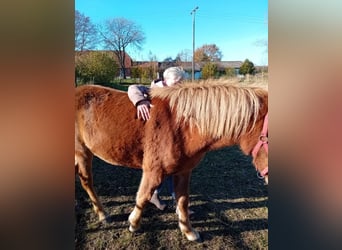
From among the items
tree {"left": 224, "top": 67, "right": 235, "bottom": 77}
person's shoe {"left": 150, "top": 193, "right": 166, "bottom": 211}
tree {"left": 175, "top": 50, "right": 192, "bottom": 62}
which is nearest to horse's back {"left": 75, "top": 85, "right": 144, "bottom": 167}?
person's shoe {"left": 150, "top": 193, "right": 166, "bottom": 211}

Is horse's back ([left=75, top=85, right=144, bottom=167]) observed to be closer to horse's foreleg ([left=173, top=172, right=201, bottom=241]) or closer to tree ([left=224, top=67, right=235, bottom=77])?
horse's foreleg ([left=173, top=172, right=201, bottom=241])

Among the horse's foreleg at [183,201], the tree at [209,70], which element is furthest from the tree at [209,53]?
the horse's foreleg at [183,201]

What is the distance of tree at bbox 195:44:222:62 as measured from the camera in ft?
3.74

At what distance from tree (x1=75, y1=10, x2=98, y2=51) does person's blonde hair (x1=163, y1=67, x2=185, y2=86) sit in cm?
30

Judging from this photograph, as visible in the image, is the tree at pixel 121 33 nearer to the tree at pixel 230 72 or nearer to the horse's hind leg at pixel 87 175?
the tree at pixel 230 72

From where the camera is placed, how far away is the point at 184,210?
1248 millimetres

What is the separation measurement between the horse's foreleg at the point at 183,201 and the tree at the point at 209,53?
1.53 feet

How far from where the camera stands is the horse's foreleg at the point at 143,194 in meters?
1.19

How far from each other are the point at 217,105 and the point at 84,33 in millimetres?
562

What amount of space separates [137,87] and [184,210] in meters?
0.55
